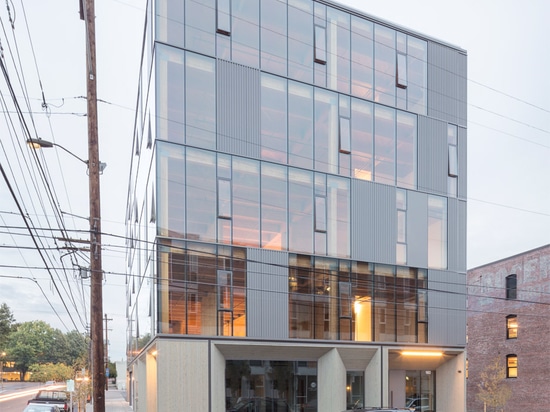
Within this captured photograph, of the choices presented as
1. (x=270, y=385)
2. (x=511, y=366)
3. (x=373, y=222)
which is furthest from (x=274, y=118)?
(x=511, y=366)

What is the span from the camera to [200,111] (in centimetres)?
2198

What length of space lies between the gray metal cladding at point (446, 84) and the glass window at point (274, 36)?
351 inches

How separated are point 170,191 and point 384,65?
13.3m

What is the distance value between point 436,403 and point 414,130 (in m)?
14.7

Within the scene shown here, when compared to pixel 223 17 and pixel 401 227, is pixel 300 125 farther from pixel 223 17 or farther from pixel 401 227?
pixel 401 227

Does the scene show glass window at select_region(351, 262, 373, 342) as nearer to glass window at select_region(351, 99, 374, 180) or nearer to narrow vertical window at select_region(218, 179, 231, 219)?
glass window at select_region(351, 99, 374, 180)

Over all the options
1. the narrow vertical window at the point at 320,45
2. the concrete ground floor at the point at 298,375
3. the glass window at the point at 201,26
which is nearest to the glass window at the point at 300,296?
the concrete ground floor at the point at 298,375

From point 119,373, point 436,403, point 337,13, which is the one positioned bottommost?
point 119,373

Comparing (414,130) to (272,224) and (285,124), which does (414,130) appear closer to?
(285,124)

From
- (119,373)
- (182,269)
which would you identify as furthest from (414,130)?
(119,373)

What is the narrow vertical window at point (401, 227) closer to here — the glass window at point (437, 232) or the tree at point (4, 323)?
the glass window at point (437, 232)

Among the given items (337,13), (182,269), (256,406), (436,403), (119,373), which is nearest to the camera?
(182,269)

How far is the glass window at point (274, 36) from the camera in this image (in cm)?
2355

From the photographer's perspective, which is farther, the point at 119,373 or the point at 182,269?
the point at 119,373
